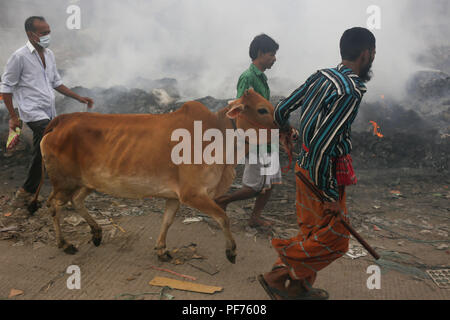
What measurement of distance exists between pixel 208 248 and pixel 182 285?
0.85m

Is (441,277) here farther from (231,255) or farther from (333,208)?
(231,255)

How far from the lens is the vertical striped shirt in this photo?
2629 millimetres

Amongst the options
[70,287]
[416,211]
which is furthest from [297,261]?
[416,211]

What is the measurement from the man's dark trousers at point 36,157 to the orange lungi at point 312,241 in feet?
10.8

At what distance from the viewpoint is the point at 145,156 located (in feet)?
12.1

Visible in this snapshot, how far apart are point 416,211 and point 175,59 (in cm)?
933

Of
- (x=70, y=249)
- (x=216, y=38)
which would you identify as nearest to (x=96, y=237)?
(x=70, y=249)

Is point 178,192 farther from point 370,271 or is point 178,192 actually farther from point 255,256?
point 370,271

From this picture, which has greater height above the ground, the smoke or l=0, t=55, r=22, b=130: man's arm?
the smoke

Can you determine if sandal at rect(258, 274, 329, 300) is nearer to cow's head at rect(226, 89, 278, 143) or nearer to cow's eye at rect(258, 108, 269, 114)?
cow's head at rect(226, 89, 278, 143)

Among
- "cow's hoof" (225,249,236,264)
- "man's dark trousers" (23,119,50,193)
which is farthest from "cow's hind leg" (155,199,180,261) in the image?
"man's dark trousers" (23,119,50,193)

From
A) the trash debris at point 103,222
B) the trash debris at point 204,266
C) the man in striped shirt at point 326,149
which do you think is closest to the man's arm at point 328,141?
the man in striped shirt at point 326,149

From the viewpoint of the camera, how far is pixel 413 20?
45.0ft

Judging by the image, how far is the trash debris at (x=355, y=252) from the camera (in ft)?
13.6
